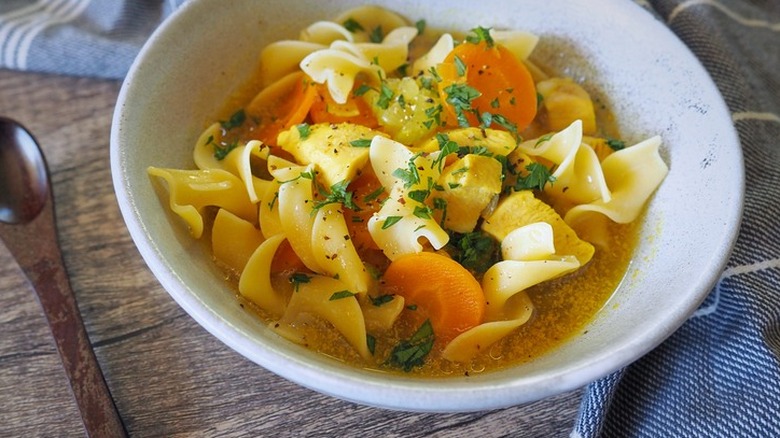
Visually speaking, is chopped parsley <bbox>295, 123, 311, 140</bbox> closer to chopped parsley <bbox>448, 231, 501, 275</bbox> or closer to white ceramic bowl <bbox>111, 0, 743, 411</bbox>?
white ceramic bowl <bbox>111, 0, 743, 411</bbox>

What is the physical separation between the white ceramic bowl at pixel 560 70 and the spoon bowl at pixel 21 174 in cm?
61

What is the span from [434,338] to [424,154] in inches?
23.1

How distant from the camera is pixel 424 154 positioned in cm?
230

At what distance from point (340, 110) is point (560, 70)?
0.96m

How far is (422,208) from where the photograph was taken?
2.14m

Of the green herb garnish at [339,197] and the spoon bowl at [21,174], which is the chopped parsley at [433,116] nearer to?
the green herb garnish at [339,197]

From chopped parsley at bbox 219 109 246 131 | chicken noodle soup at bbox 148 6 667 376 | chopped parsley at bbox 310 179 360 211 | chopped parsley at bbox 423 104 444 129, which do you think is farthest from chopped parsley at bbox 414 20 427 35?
chopped parsley at bbox 310 179 360 211

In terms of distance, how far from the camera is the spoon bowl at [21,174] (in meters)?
2.59

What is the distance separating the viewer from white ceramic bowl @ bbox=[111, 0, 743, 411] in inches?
68.7

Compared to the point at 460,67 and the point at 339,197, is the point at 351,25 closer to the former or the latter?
the point at 460,67

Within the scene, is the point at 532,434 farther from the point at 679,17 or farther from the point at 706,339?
the point at 679,17

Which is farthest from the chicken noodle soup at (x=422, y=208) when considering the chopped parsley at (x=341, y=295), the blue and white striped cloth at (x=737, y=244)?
the blue and white striped cloth at (x=737, y=244)

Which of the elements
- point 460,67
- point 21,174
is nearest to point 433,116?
point 460,67

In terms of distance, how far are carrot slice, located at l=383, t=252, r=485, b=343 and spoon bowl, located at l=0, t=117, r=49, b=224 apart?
1.39 metres
